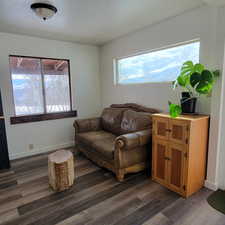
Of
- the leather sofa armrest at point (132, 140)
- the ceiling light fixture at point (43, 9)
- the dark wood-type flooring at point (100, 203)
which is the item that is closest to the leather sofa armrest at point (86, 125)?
A: the dark wood-type flooring at point (100, 203)

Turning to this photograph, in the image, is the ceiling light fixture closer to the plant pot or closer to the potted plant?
the potted plant

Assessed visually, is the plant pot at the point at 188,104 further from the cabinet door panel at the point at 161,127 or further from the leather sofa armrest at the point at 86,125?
the leather sofa armrest at the point at 86,125

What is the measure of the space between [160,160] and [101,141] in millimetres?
1020

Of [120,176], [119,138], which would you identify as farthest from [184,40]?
[120,176]

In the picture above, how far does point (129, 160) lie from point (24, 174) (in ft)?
5.75

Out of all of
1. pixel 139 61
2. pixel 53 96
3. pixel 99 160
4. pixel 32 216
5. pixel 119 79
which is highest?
pixel 139 61

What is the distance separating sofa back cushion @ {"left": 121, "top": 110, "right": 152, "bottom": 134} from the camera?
8.98 ft

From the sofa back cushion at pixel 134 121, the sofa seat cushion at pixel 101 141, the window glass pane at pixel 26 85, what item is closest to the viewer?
the sofa seat cushion at pixel 101 141

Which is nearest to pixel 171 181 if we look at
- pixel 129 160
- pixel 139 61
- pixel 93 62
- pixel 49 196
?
pixel 129 160

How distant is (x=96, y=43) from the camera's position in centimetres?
389

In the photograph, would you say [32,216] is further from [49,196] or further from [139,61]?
[139,61]

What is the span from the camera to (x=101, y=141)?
2832mm

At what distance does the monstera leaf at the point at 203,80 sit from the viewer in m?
1.92

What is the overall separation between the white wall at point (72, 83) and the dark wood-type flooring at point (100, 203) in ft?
3.02
